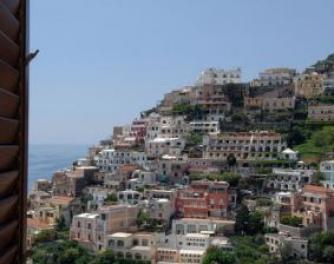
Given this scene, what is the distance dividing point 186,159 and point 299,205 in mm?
5637

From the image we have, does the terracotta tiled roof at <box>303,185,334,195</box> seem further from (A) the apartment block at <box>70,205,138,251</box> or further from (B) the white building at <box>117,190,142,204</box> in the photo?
(B) the white building at <box>117,190,142,204</box>

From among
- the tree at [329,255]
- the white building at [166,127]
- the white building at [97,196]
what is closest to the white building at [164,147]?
the white building at [166,127]

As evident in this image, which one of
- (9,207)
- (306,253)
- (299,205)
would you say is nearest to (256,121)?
(299,205)

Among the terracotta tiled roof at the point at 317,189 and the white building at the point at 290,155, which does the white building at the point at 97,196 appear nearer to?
the white building at the point at 290,155

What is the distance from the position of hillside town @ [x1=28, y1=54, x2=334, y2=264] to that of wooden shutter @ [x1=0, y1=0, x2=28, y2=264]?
1294cm

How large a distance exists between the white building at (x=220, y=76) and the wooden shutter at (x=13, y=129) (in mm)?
31098

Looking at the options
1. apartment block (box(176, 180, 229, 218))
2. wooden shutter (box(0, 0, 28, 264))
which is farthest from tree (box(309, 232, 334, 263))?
wooden shutter (box(0, 0, 28, 264))

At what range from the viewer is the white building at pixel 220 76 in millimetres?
32281

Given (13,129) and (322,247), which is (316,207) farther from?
(13,129)

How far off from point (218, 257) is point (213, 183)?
14.3 ft

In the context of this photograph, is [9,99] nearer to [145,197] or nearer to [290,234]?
[290,234]

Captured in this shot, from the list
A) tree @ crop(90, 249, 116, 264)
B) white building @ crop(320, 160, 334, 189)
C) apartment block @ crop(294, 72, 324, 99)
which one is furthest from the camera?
apartment block @ crop(294, 72, 324, 99)

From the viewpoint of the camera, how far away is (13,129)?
38.7 inches

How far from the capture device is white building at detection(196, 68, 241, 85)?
106 feet
